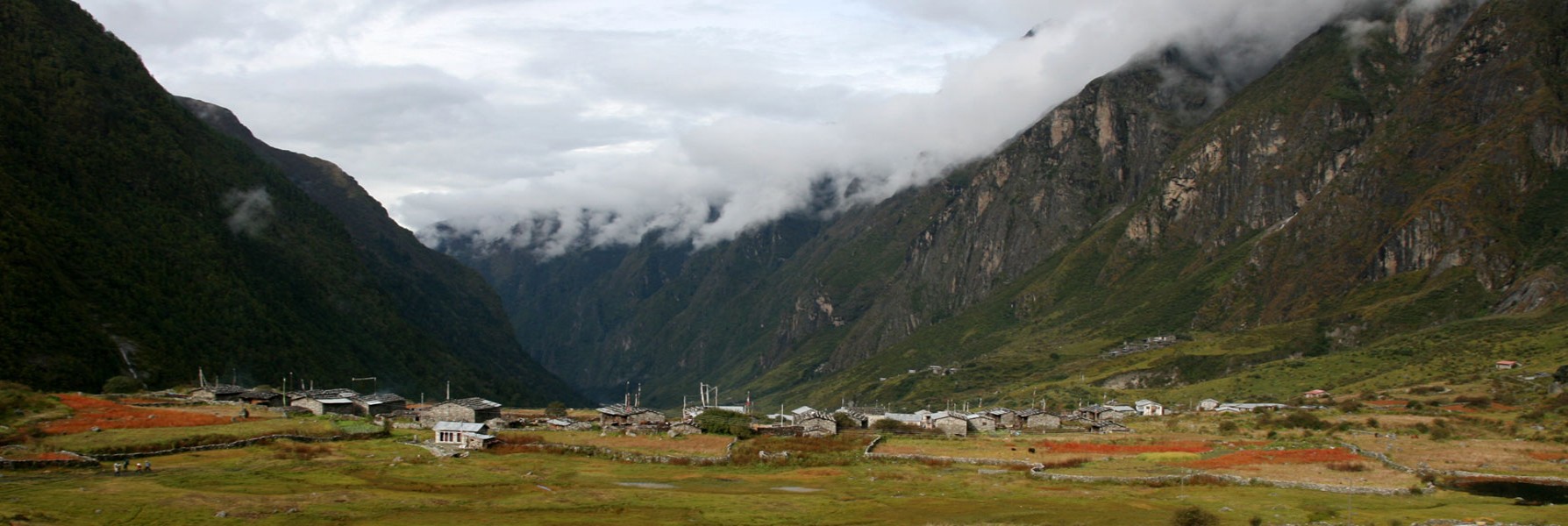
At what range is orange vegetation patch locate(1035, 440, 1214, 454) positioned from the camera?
116812mm

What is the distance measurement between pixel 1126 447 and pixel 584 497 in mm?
63317

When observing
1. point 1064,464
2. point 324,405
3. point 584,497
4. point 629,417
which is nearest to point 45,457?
point 584,497

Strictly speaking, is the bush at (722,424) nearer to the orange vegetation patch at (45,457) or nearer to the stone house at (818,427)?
the stone house at (818,427)

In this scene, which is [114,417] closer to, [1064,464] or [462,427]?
[462,427]

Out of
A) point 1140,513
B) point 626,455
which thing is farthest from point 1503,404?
point 626,455

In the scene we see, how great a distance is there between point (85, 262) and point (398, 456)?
298 ft

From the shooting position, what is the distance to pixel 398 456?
96312 millimetres

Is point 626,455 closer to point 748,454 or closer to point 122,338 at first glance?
point 748,454

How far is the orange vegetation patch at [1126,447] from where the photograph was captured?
11681 cm

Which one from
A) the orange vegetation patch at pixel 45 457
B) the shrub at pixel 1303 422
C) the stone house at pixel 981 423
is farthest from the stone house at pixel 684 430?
the shrub at pixel 1303 422

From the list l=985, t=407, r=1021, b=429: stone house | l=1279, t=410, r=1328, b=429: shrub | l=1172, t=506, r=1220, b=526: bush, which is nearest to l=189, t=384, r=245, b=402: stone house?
l=985, t=407, r=1021, b=429: stone house

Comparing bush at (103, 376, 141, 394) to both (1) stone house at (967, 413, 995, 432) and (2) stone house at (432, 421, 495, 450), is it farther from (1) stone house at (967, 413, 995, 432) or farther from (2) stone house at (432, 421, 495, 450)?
(1) stone house at (967, 413, 995, 432)

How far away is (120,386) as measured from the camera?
443 ft

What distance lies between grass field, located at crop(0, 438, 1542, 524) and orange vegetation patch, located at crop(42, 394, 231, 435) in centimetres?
1123
